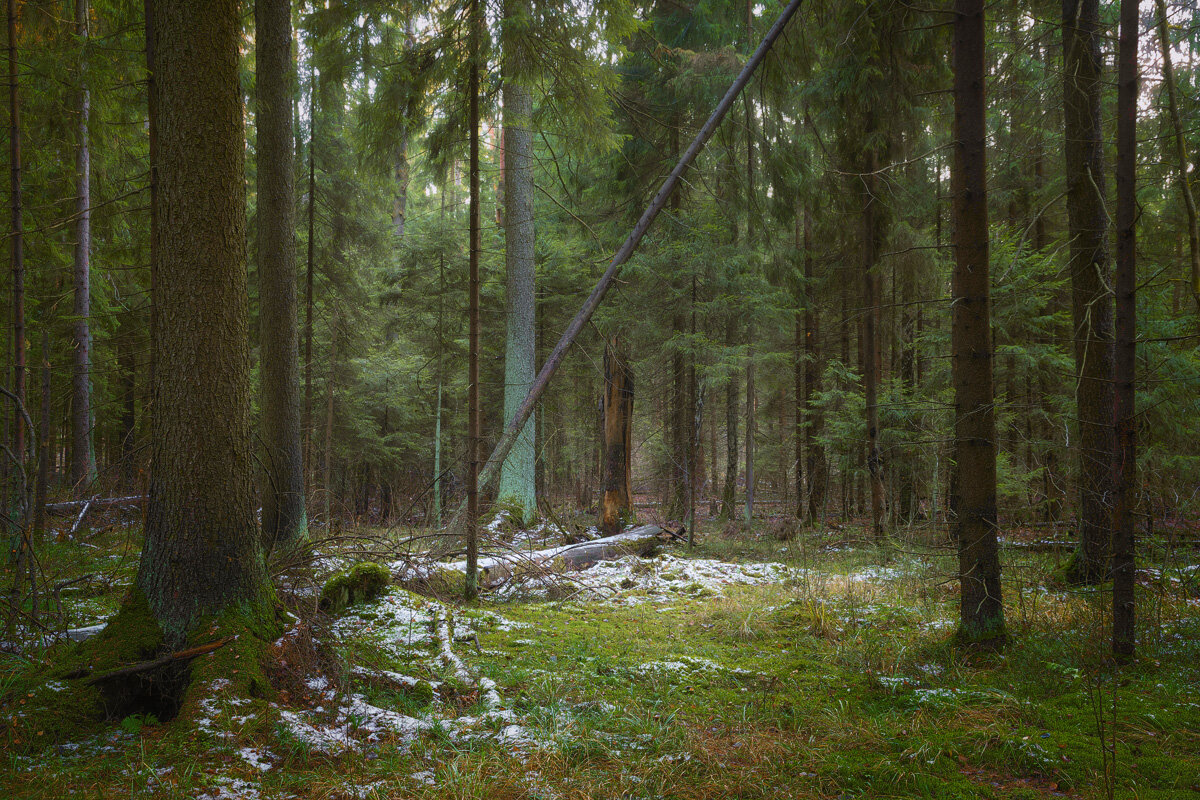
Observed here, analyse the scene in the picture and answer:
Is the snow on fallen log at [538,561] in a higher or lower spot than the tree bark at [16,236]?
lower

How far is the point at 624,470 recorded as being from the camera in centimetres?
1179

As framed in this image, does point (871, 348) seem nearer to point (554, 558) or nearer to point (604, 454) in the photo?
point (604, 454)

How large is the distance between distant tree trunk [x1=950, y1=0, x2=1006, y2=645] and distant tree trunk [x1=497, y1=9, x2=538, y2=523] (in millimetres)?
7367

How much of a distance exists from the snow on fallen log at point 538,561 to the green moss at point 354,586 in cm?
31

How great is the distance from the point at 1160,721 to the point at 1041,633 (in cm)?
174

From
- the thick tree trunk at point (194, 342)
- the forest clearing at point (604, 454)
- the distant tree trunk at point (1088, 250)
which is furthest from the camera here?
the distant tree trunk at point (1088, 250)

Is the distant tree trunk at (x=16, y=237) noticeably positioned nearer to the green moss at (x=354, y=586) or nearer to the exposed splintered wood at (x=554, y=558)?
the green moss at (x=354, y=586)

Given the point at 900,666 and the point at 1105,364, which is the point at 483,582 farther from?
the point at 1105,364

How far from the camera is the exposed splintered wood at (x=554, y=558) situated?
21.8 ft

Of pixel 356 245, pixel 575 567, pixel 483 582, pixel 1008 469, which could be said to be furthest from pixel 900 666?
pixel 356 245

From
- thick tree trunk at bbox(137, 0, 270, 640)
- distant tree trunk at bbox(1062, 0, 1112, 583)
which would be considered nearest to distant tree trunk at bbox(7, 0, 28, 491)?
thick tree trunk at bbox(137, 0, 270, 640)

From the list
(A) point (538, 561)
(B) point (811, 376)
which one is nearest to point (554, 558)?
(A) point (538, 561)

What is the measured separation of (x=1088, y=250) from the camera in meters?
6.12

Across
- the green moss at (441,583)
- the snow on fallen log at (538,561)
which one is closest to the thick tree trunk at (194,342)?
the snow on fallen log at (538,561)
